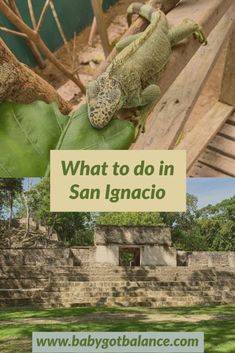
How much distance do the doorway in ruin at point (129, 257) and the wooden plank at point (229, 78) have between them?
846 mm

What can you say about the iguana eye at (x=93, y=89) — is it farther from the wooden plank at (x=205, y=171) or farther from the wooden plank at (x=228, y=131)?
the wooden plank at (x=228, y=131)

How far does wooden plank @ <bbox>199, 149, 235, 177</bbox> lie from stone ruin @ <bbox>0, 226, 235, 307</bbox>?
0.36 m

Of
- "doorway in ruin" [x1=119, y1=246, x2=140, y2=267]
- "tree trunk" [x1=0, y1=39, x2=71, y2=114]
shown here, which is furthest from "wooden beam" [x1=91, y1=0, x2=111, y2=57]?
"tree trunk" [x1=0, y1=39, x2=71, y2=114]

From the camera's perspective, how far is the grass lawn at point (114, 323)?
3.67 ft

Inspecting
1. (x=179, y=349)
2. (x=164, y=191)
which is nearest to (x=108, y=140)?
(x=164, y=191)

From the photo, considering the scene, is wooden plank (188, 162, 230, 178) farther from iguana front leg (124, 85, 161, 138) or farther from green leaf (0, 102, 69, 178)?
green leaf (0, 102, 69, 178)

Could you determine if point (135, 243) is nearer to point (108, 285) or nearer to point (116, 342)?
point (108, 285)

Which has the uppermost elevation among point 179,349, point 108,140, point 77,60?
point 77,60

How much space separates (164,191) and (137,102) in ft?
0.65

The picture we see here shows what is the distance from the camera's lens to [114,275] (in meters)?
2.82

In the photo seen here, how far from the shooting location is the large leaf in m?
0.94

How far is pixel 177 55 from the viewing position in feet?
3.93

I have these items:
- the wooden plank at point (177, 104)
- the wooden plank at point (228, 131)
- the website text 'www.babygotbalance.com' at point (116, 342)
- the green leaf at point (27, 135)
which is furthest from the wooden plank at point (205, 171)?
the green leaf at point (27, 135)

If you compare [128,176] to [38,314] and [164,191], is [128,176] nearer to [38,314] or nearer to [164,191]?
[164,191]
